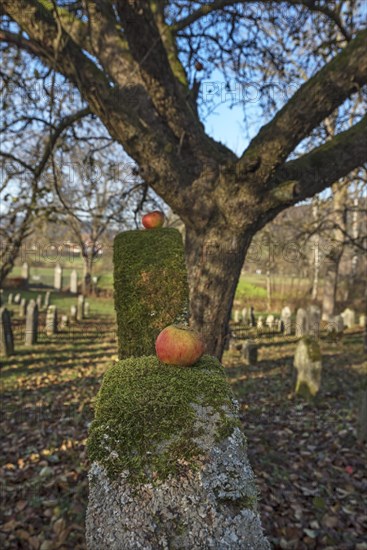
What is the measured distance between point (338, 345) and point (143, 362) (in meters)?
13.4

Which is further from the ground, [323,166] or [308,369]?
[323,166]

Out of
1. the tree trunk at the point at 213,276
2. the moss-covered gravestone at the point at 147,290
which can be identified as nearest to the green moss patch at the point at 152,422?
the moss-covered gravestone at the point at 147,290

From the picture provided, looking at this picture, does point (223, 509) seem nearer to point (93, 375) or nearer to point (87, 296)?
point (93, 375)

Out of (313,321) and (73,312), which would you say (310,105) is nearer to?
(313,321)

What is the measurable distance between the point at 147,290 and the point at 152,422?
1.32 m

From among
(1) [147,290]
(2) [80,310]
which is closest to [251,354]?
(1) [147,290]

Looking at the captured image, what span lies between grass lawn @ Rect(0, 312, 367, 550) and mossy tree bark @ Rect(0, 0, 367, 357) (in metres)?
1.92

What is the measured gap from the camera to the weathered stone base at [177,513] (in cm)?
97

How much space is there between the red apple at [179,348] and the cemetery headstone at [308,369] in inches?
261

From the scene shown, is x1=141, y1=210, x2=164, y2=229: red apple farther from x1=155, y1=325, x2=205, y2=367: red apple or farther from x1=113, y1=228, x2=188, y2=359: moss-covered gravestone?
x1=155, y1=325, x2=205, y2=367: red apple

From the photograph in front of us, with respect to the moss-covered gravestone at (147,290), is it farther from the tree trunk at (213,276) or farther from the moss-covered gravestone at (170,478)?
the tree trunk at (213,276)

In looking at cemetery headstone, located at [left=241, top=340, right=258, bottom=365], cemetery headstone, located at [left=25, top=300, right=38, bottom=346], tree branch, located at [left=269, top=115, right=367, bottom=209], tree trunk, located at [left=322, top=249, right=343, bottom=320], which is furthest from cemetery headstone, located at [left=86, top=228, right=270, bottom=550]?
tree trunk, located at [left=322, top=249, right=343, bottom=320]

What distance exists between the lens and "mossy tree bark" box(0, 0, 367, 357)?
3.30m

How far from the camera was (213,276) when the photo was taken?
389 cm
